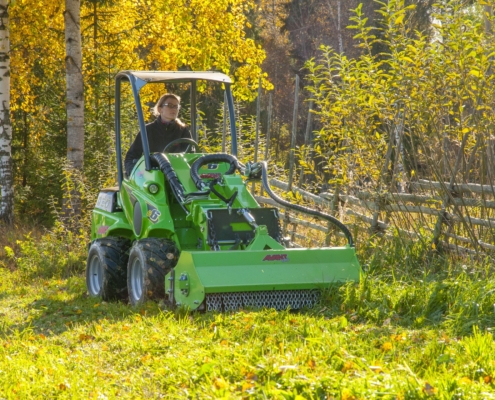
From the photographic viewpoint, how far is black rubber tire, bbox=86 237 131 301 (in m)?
8.20

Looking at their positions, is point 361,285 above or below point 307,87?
below

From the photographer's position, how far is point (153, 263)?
7.22m

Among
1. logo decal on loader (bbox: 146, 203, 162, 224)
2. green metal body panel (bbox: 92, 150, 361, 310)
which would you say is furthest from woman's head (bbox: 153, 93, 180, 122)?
logo decal on loader (bbox: 146, 203, 162, 224)

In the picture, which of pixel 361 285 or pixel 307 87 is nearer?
pixel 361 285

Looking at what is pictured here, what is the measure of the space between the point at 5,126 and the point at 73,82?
1.95 m

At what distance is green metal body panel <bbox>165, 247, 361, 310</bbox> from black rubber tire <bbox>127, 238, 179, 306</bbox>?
0.24m

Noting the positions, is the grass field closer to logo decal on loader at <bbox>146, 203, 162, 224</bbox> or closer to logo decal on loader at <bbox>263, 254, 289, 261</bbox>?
logo decal on loader at <bbox>263, 254, 289, 261</bbox>

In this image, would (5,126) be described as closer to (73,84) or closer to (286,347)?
(73,84)

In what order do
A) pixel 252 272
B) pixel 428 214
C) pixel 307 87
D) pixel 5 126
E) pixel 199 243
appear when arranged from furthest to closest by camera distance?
pixel 5 126, pixel 428 214, pixel 307 87, pixel 199 243, pixel 252 272

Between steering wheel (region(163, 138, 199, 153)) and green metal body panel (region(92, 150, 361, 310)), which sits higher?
steering wheel (region(163, 138, 199, 153))

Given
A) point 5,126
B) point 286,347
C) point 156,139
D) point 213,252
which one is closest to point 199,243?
point 213,252

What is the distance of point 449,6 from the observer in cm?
730

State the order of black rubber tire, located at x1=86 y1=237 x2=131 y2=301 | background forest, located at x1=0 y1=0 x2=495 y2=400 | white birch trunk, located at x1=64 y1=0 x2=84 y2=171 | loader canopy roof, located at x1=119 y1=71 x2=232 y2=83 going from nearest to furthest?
1. background forest, located at x1=0 y1=0 x2=495 y2=400
2. loader canopy roof, located at x1=119 y1=71 x2=232 y2=83
3. black rubber tire, located at x1=86 y1=237 x2=131 y2=301
4. white birch trunk, located at x1=64 y1=0 x2=84 y2=171

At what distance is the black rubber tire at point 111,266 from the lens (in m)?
8.20
